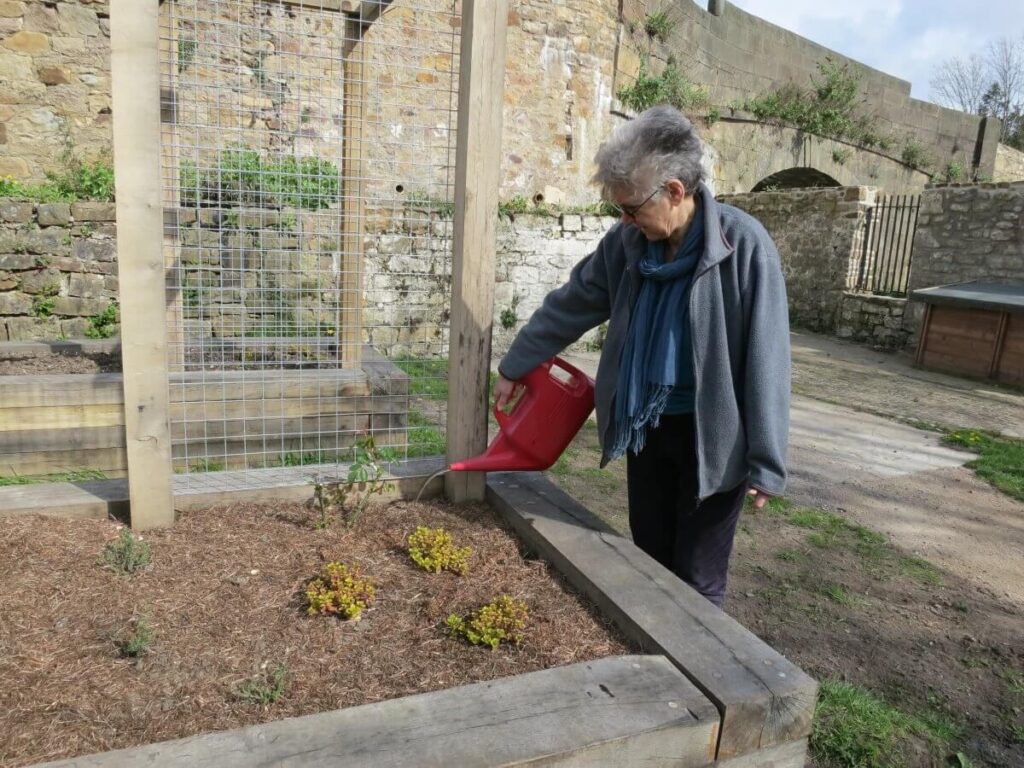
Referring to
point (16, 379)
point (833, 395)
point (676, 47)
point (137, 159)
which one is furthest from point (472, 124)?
point (676, 47)

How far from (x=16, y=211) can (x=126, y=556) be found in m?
4.56

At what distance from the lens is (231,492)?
2.70m

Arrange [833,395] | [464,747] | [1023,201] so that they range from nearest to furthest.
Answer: [464,747] < [833,395] < [1023,201]

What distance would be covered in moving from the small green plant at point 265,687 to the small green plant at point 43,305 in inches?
203

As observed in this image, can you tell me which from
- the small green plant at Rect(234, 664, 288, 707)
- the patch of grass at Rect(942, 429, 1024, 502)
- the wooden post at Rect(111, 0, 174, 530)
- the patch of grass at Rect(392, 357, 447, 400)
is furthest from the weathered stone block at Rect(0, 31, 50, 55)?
the patch of grass at Rect(942, 429, 1024, 502)

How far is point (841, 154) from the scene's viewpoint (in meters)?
15.0

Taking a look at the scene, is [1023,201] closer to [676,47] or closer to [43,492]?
[676,47]

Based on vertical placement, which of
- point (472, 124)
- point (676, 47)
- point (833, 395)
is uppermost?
point (676, 47)

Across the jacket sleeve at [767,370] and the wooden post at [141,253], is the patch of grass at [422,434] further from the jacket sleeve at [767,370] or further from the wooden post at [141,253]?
the jacket sleeve at [767,370]

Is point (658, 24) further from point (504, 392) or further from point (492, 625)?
point (492, 625)

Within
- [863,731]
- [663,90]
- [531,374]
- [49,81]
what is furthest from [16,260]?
[663,90]

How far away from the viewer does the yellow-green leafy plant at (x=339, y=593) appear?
79.8 inches

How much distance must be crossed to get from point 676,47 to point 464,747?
1258 centimetres

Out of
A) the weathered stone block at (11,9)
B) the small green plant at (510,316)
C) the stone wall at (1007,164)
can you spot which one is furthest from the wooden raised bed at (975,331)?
the stone wall at (1007,164)
